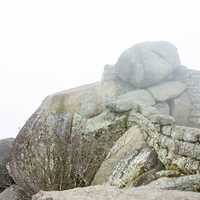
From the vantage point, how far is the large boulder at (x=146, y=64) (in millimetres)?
20688

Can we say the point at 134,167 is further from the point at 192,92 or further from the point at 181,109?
the point at 192,92

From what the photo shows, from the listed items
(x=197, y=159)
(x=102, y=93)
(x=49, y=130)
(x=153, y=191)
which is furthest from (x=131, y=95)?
(x=153, y=191)

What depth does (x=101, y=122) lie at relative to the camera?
1630cm

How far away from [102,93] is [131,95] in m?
1.63

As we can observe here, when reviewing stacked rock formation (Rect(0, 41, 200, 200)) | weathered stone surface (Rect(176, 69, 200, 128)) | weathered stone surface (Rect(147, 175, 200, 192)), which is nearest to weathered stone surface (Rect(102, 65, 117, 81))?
stacked rock formation (Rect(0, 41, 200, 200))

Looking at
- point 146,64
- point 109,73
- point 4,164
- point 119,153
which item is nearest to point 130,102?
point 119,153

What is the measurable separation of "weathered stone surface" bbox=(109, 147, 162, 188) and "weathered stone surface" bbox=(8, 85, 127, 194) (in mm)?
1447

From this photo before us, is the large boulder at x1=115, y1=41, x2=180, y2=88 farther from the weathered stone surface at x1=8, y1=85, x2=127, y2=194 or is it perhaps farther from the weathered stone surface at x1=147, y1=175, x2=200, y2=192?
the weathered stone surface at x1=147, y1=175, x2=200, y2=192

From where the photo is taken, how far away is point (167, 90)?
2030 centimetres

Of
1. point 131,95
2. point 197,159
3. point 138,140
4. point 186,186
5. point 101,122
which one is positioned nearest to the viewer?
point 186,186

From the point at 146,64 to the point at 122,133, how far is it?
7.08m

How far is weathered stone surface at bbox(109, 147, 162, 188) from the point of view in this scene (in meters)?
10.2

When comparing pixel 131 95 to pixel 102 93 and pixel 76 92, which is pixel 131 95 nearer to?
pixel 102 93

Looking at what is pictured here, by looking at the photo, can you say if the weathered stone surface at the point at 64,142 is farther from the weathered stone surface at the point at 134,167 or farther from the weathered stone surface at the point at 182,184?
the weathered stone surface at the point at 182,184
